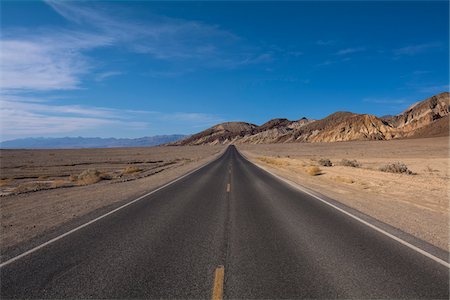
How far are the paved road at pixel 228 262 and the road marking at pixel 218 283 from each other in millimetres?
81

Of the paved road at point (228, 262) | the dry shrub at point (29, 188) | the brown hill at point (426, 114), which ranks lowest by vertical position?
Result: the dry shrub at point (29, 188)

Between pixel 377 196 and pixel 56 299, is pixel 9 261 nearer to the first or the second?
pixel 56 299

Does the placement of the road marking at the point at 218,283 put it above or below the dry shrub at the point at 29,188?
above

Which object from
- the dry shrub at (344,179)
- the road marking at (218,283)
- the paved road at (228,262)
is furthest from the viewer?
the dry shrub at (344,179)

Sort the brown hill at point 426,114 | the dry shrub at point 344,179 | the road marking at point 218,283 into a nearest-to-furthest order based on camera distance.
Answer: the road marking at point 218,283 → the dry shrub at point 344,179 → the brown hill at point 426,114

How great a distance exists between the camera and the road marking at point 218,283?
4735 mm

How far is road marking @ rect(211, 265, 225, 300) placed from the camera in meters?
4.73

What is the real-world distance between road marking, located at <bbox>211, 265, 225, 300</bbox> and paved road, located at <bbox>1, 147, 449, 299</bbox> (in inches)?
3.2

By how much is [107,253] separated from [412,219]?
8.16m

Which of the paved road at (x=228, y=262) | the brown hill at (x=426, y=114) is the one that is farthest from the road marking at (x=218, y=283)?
the brown hill at (x=426, y=114)

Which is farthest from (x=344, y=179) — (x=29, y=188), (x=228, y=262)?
(x=29, y=188)

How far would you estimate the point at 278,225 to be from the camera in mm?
8969

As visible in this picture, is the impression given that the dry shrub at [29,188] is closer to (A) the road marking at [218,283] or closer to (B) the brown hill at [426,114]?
(A) the road marking at [218,283]

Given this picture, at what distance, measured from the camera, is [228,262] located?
20.0 feet
